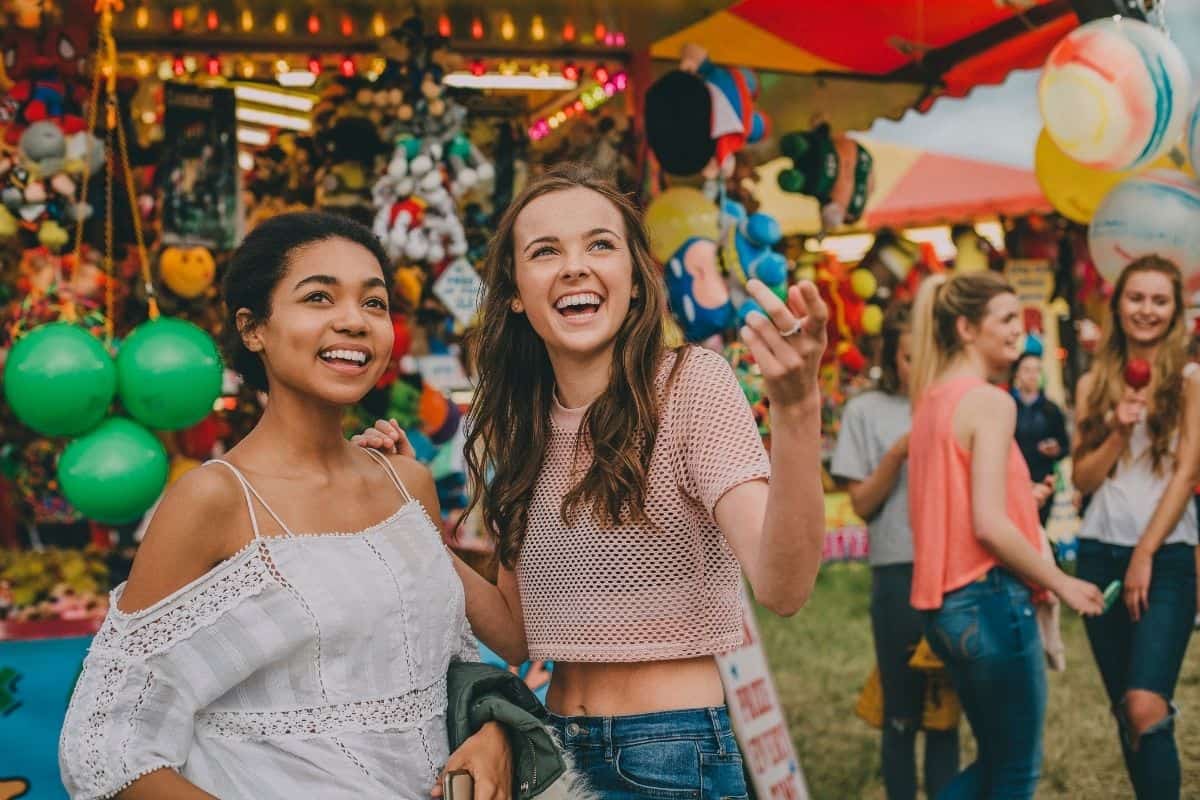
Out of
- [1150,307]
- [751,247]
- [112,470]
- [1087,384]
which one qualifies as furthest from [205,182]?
[1150,307]

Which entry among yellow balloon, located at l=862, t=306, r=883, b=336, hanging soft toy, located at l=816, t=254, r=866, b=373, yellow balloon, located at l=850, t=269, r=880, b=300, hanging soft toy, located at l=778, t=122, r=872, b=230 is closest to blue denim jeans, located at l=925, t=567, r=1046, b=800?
hanging soft toy, located at l=778, t=122, r=872, b=230

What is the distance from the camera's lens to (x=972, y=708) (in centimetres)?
339

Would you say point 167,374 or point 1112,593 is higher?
point 167,374

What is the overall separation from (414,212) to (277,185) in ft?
2.55

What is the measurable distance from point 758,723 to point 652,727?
2.14m

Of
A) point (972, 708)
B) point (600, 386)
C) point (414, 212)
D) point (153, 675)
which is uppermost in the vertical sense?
point (414, 212)

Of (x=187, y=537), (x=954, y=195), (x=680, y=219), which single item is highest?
(x=954, y=195)

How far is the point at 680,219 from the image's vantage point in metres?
4.92

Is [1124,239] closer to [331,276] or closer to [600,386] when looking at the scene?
[600,386]

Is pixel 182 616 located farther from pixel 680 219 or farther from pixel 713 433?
pixel 680 219

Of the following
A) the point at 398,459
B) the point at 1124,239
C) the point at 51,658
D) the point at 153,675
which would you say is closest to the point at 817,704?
the point at 1124,239

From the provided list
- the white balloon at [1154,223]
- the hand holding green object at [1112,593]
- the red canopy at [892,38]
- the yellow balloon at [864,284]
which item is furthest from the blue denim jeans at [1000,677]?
the yellow balloon at [864,284]

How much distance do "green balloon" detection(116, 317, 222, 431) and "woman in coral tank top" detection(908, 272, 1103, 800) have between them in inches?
78.1

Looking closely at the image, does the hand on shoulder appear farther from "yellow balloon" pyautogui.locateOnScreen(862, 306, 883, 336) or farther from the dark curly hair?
"yellow balloon" pyautogui.locateOnScreen(862, 306, 883, 336)
